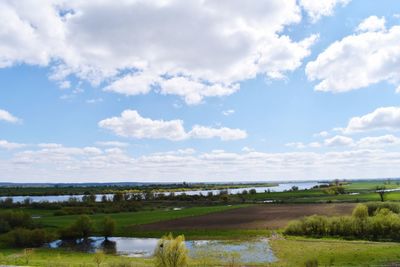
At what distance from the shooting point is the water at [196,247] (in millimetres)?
46500

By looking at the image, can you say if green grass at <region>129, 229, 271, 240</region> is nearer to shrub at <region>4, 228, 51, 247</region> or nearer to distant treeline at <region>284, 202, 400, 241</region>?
distant treeline at <region>284, 202, 400, 241</region>

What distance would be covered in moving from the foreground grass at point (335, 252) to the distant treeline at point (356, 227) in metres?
4.89

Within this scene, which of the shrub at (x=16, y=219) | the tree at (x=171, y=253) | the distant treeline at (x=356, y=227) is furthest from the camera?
the shrub at (x=16, y=219)

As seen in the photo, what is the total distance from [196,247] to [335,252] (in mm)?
16225

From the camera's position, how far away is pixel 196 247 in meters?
53.4

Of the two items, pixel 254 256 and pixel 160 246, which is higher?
pixel 160 246

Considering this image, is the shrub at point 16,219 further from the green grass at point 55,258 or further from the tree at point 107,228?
the green grass at point 55,258

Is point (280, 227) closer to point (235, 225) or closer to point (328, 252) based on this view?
point (235, 225)

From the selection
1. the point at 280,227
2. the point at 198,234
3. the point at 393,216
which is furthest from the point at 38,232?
the point at 393,216

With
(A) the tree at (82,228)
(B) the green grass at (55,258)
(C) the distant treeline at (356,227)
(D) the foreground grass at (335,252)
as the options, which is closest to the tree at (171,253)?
(B) the green grass at (55,258)

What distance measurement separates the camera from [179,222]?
7931 cm

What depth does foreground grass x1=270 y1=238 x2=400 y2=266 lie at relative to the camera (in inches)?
1607

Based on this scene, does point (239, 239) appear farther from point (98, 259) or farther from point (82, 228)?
point (98, 259)

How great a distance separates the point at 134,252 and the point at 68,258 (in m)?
8.23
